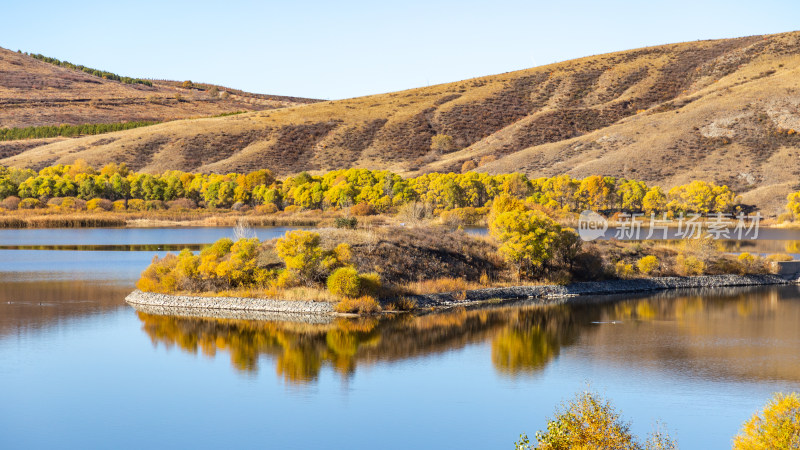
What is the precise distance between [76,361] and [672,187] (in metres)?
71.9

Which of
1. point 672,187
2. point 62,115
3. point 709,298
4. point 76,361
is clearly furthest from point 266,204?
point 62,115

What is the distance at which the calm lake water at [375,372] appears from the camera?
1805cm

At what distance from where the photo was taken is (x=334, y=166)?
367ft

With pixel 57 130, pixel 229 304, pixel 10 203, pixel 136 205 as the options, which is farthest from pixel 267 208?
pixel 57 130

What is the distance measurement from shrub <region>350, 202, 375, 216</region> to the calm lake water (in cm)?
4086

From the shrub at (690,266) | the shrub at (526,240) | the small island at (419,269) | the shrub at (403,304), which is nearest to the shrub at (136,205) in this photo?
the small island at (419,269)

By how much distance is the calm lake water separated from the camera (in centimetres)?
1805

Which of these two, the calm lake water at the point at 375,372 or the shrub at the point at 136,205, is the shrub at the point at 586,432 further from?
the shrub at the point at 136,205

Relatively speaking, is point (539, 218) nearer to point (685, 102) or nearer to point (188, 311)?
point (188, 311)

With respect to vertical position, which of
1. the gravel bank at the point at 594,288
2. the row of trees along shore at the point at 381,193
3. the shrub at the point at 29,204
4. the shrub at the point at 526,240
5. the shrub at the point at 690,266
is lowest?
the gravel bank at the point at 594,288

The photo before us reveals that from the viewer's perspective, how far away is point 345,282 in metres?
32.7

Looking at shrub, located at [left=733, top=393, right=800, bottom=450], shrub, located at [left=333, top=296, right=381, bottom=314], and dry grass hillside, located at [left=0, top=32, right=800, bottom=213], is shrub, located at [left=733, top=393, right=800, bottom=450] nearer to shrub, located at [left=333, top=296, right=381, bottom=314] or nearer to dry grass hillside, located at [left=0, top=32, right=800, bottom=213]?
shrub, located at [left=333, top=296, right=381, bottom=314]

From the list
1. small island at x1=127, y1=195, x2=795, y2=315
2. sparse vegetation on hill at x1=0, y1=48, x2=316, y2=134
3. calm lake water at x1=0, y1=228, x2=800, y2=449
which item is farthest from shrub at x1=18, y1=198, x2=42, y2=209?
sparse vegetation on hill at x1=0, y1=48, x2=316, y2=134

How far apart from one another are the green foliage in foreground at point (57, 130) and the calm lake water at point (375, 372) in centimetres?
10913
